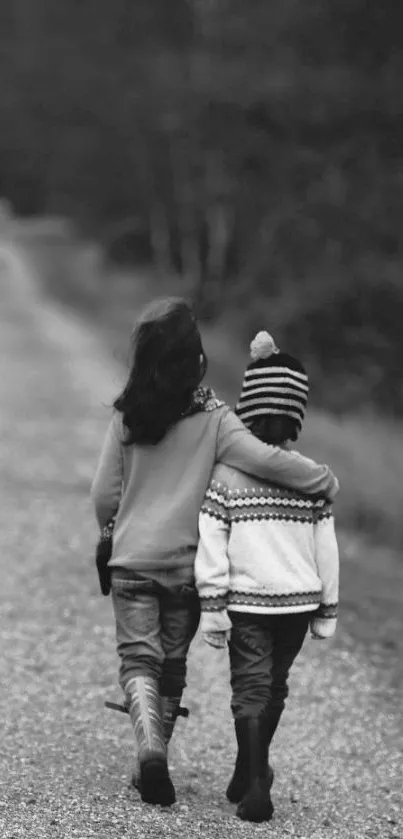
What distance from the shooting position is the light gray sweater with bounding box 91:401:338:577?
166 inches

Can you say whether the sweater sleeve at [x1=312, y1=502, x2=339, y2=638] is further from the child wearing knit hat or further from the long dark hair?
the long dark hair

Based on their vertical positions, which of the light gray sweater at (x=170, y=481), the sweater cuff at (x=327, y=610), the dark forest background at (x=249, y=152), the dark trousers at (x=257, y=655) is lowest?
the dark trousers at (x=257, y=655)

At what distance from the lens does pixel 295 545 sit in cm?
422

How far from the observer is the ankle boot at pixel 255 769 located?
13.8 ft

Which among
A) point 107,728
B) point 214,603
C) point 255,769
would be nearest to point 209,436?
point 214,603

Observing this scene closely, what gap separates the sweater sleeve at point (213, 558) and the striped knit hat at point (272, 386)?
312 millimetres

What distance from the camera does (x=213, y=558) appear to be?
416 centimetres

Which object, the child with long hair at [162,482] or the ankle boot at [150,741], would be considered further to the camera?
the child with long hair at [162,482]

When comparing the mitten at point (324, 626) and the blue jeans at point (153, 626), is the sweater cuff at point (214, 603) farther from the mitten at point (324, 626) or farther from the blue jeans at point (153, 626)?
the mitten at point (324, 626)

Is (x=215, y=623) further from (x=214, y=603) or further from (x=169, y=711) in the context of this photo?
(x=169, y=711)

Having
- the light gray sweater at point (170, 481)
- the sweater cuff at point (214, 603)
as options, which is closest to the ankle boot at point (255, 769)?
the sweater cuff at point (214, 603)

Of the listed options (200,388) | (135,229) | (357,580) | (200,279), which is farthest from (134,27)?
(200,388)

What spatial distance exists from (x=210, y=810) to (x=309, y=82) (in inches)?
603

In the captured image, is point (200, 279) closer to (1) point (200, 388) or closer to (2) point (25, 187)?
(2) point (25, 187)
